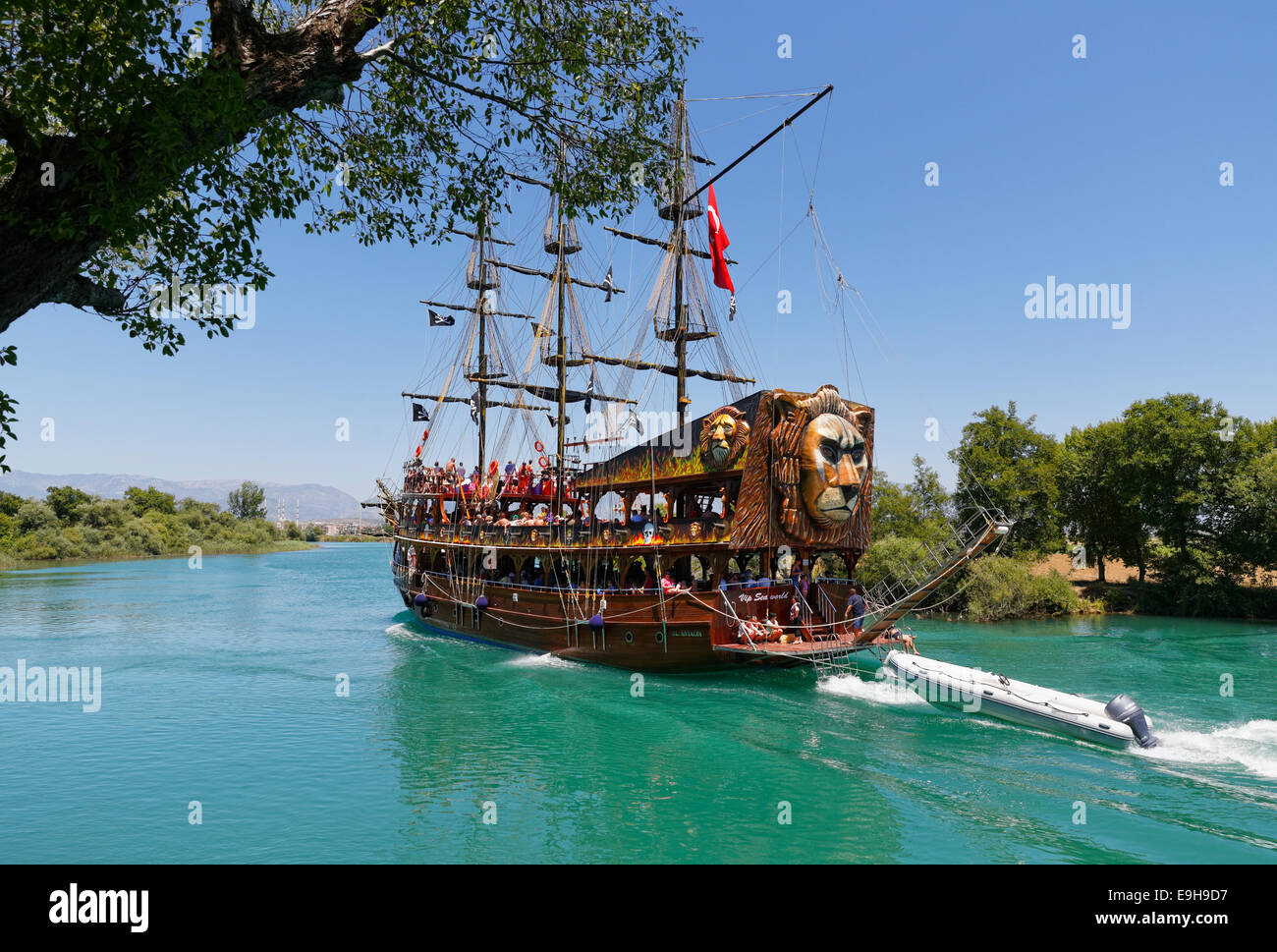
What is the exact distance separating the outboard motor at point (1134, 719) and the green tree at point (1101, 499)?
113ft

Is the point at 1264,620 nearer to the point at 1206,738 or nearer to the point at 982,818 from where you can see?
the point at 1206,738

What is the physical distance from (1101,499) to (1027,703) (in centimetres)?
3770

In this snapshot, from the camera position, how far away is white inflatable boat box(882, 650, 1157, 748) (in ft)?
52.0

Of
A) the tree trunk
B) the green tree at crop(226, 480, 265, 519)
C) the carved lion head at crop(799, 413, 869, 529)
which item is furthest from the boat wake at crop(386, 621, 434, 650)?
the green tree at crop(226, 480, 265, 519)

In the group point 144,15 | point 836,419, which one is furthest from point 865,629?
point 144,15

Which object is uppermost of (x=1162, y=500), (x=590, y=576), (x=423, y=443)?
(x=423, y=443)

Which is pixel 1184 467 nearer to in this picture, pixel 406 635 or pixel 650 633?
pixel 650 633

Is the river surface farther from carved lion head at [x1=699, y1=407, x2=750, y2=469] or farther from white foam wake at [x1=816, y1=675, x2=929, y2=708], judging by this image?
carved lion head at [x1=699, y1=407, x2=750, y2=469]

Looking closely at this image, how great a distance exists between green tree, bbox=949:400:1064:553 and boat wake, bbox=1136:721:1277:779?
29.4m

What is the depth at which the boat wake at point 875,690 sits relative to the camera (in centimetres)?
2059

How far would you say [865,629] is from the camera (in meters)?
21.2

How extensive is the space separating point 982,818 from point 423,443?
34.9 metres

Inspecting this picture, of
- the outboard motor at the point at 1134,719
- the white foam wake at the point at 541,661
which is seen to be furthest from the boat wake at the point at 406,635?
the outboard motor at the point at 1134,719

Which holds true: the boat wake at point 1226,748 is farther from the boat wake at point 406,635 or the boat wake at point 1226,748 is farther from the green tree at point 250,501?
the green tree at point 250,501
